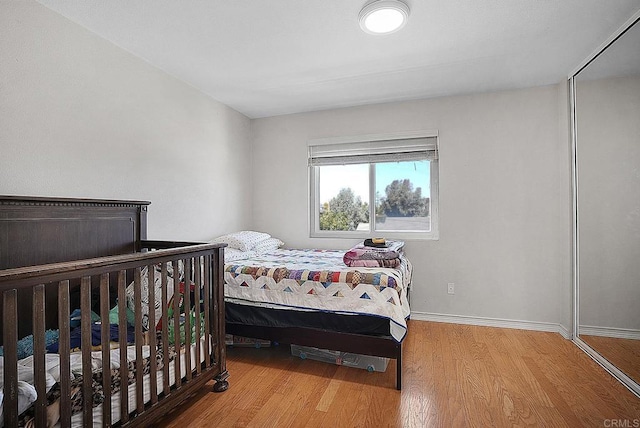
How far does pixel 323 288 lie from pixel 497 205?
2.08m

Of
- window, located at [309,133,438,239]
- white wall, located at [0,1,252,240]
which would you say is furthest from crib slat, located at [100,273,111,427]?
window, located at [309,133,438,239]

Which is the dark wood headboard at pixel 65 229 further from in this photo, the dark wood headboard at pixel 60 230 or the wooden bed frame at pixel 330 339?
the wooden bed frame at pixel 330 339

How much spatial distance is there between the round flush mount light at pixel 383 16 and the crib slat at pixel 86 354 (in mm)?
2005

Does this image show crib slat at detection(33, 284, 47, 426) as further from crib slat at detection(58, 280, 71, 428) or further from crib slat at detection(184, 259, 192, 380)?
crib slat at detection(184, 259, 192, 380)

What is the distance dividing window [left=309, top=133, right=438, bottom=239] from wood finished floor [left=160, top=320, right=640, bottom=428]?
1377mm

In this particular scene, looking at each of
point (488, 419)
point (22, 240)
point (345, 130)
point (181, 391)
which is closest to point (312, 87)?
point (345, 130)

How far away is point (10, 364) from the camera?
0.97 meters

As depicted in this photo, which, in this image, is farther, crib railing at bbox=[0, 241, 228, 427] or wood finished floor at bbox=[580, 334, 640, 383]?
wood finished floor at bbox=[580, 334, 640, 383]

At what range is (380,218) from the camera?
3617mm

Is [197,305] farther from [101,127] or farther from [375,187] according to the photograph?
[375,187]

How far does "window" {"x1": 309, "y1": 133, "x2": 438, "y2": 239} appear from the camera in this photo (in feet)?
11.2


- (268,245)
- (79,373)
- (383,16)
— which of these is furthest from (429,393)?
(383,16)

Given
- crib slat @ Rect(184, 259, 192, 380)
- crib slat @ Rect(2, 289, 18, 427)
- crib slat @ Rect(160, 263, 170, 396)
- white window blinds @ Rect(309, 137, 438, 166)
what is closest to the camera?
crib slat @ Rect(2, 289, 18, 427)

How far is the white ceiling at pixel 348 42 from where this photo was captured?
1909 mm
